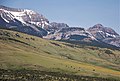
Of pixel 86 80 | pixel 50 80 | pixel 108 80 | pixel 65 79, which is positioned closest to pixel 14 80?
pixel 50 80

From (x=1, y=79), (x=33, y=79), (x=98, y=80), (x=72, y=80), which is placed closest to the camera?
(x=1, y=79)

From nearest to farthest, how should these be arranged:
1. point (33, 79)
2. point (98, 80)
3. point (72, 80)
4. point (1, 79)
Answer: point (1, 79)
point (33, 79)
point (72, 80)
point (98, 80)

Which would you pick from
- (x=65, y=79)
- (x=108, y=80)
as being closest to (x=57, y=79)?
(x=65, y=79)

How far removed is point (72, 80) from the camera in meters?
178

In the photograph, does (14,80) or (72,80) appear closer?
(14,80)

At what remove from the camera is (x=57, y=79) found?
175625 mm

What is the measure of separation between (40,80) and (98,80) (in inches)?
1864

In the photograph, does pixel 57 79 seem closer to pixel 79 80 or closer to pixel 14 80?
pixel 79 80

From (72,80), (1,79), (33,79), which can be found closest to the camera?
(1,79)

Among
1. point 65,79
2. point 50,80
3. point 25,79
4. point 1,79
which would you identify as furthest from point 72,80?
point 1,79

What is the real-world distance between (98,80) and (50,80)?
3954 centimetres

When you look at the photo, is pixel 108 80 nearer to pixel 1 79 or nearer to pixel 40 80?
pixel 40 80

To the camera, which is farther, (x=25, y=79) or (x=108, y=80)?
(x=108, y=80)

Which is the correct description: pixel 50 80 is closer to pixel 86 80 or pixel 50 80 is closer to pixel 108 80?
pixel 86 80
